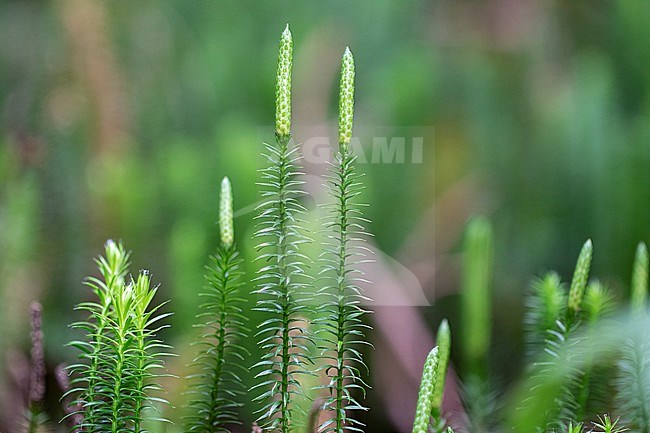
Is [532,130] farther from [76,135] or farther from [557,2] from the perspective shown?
[76,135]

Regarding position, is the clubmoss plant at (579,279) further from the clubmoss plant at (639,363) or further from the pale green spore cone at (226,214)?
the pale green spore cone at (226,214)

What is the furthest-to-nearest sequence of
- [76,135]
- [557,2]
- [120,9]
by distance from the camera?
[557,2] → [120,9] → [76,135]

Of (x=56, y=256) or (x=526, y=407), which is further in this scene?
(x=56, y=256)

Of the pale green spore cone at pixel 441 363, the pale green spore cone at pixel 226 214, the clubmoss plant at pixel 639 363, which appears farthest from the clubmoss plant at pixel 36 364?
the clubmoss plant at pixel 639 363

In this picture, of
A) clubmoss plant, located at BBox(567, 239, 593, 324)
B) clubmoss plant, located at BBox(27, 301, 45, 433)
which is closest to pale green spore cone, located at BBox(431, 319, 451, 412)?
clubmoss plant, located at BBox(567, 239, 593, 324)

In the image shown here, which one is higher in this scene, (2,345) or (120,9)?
(120,9)

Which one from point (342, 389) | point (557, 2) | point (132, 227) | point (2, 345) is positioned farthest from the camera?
point (557, 2)

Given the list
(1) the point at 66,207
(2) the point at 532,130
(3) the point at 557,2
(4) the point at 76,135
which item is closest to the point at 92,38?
(4) the point at 76,135

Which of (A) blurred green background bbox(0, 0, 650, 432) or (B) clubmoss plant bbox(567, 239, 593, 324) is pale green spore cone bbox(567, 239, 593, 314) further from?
(A) blurred green background bbox(0, 0, 650, 432)
